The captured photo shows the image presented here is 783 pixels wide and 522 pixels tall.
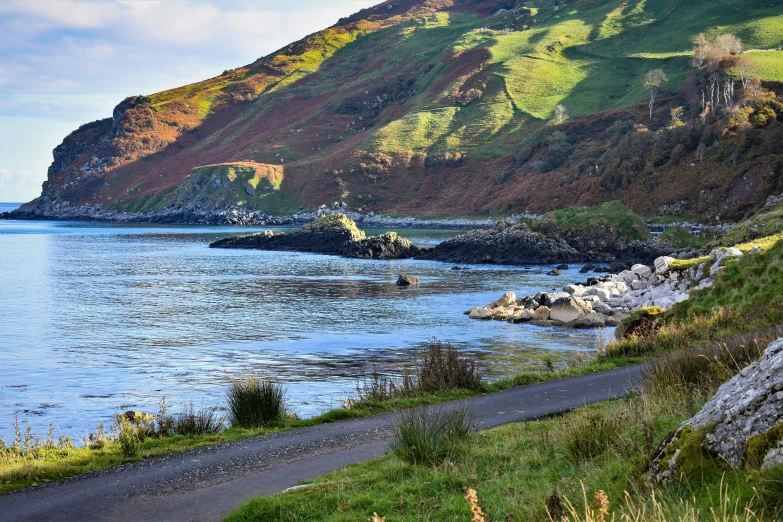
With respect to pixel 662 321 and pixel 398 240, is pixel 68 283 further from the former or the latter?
pixel 662 321

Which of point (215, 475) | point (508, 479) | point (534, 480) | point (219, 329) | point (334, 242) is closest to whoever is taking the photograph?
point (534, 480)

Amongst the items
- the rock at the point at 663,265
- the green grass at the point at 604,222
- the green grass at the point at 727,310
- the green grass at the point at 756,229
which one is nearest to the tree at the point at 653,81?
the green grass at the point at 604,222

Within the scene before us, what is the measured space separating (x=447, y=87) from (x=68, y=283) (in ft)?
373

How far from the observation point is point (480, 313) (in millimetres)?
34531

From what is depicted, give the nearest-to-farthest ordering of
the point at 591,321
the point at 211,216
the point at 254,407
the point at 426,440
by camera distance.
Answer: the point at 426,440, the point at 254,407, the point at 591,321, the point at 211,216

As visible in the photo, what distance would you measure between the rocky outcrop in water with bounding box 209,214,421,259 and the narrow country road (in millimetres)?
58346

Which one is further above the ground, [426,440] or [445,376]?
[426,440]

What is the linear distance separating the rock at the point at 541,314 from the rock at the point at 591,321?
162 centimetres

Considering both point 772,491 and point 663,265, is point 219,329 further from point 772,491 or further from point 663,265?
point 772,491

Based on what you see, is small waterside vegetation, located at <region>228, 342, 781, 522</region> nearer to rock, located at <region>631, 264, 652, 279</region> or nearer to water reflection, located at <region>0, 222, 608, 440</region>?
water reflection, located at <region>0, 222, 608, 440</region>

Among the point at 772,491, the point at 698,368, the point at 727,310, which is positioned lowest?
the point at 727,310

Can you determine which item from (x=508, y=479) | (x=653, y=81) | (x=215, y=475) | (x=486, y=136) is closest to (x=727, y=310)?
(x=508, y=479)

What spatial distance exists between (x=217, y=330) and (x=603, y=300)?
17.9 metres

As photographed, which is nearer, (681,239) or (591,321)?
(591,321)
